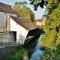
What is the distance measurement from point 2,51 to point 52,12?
1119cm

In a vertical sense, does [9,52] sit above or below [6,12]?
below

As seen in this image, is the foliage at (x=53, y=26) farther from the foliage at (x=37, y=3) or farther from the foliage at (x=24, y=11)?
the foliage at (x=24, y=11)

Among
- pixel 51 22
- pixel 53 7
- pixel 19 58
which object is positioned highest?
pixel 53 7

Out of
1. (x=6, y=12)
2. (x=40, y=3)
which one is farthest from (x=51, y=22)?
(x=6, y=12)

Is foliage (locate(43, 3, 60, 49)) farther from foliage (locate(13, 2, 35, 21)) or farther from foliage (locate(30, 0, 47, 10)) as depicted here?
foliage (locate(13, 2, 35, 21))

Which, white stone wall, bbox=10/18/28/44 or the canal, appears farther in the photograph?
white stone wall, bbox=10/18/28/44

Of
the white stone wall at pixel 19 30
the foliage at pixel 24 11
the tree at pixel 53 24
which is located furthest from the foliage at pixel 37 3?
the foliage at pixel 24 11

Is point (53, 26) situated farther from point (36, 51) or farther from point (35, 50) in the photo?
point (35, 50)

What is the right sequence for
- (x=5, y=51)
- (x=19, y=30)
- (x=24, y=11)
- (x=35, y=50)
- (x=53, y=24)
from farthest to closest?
(x=24, y=11), (x=19, y=30), (x=35, y=50), (x=53, y=24), (x=5, y=51)

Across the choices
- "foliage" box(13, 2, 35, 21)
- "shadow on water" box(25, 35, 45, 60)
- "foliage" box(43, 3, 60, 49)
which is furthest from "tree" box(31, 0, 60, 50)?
"foliage" box(13, 2, 35, 21)

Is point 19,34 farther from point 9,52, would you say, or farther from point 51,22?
point 9,52

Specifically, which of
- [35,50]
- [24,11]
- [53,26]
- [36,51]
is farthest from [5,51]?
[24,11]

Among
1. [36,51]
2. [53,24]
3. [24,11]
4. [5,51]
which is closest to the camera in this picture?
[5,51]

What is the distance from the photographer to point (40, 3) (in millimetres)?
34344
